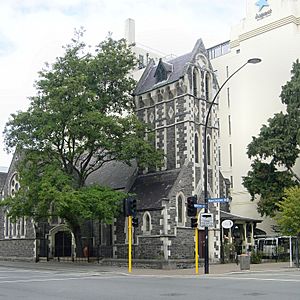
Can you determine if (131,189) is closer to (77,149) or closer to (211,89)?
(77,149)

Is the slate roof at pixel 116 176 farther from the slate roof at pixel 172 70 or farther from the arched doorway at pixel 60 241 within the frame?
the slate roof at pixel 172 70

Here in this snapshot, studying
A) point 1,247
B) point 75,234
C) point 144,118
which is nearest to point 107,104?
point 144,118

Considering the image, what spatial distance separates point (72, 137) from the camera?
38156mm

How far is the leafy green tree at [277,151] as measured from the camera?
1852 inches

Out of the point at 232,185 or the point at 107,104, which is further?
the point at 232,185

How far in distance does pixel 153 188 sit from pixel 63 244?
39.9 ft

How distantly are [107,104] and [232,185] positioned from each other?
2355 centimetres

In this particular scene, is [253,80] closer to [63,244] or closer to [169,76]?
[169,76]

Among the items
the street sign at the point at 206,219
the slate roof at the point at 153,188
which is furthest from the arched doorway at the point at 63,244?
the street sign at the point at 206,219

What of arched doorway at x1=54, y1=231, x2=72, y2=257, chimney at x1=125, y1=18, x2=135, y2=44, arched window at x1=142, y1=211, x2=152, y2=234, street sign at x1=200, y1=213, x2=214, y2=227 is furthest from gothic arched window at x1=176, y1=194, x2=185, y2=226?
chimney at x1=125, y1=18, x2=135, y2=44

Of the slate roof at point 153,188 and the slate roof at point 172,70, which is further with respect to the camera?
the slate roof at point 172,70

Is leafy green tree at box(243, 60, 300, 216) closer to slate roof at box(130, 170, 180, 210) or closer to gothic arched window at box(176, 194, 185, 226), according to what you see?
slate roof at box(130, 170, 180, 210)

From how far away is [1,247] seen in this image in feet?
170


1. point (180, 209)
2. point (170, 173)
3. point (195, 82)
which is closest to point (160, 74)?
point (195, 82)
